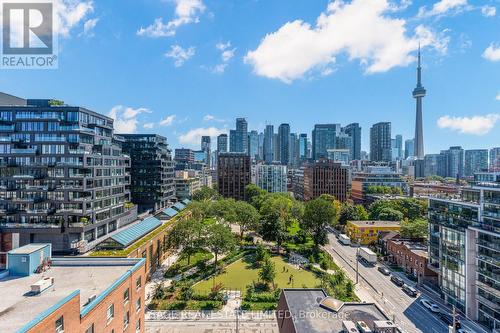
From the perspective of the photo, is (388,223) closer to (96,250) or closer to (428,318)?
(428,318)

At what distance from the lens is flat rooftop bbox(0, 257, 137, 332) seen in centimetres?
1644

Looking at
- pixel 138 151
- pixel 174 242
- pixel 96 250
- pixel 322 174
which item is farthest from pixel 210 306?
pixel 322 174

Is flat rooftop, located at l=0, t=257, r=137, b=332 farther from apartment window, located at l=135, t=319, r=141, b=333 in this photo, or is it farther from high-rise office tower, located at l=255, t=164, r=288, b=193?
high-rise office tower, located at l=255, t=164, r=288, b=193

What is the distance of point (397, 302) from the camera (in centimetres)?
4588

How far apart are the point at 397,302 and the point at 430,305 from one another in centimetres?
477

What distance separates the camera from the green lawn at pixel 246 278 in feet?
163

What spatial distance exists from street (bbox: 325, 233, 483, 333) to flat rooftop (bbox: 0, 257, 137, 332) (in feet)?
109

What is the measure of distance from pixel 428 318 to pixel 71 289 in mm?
48123

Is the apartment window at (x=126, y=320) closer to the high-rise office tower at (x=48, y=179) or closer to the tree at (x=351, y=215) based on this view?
the high-rise office tower at (x=48, y=179)

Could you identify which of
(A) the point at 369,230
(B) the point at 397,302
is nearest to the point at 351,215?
(A) the point at 369,230

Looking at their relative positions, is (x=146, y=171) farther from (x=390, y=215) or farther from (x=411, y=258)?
(x=390, y=215)

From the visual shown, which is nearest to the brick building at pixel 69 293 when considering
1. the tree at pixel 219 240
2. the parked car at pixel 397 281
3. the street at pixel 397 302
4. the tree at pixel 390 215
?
the tree at pixel 219 240

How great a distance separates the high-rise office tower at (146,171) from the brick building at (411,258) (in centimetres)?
6933

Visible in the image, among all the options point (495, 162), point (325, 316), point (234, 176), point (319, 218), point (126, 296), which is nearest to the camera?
point (325, 316)
